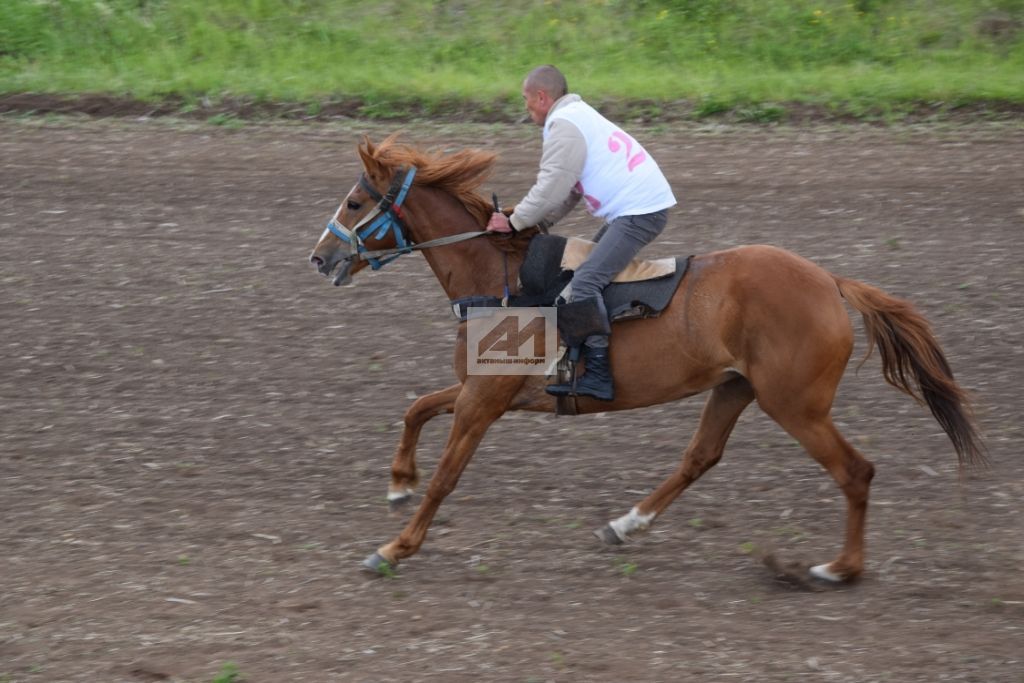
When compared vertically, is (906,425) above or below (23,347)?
below

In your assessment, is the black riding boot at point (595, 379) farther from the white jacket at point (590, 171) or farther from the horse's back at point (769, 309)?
the white jacket at point (590, 171)

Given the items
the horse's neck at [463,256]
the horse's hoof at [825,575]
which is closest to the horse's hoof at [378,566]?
the horse's neck at [463,256]

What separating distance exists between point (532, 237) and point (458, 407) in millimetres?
965

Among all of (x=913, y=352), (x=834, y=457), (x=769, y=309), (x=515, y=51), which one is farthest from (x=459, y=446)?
(x=515, y=51)

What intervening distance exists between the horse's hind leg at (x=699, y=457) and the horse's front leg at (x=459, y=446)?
86 centimetres

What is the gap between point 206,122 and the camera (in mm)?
13828

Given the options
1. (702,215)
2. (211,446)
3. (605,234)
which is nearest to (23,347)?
(211,446)

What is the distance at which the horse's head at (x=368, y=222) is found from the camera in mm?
6477

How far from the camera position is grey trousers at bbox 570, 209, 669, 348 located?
619 centimetres

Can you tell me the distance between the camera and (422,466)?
746cm

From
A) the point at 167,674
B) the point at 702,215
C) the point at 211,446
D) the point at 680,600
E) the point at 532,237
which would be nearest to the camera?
the point at 167,674

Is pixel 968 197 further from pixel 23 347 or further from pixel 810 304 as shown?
pixel 23 347

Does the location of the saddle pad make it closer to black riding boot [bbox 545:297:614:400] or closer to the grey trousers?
the grey trousers

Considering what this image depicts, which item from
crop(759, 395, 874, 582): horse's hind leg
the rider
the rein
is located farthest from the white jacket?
crop(759, 395, 874, 582): horse's hind leg
